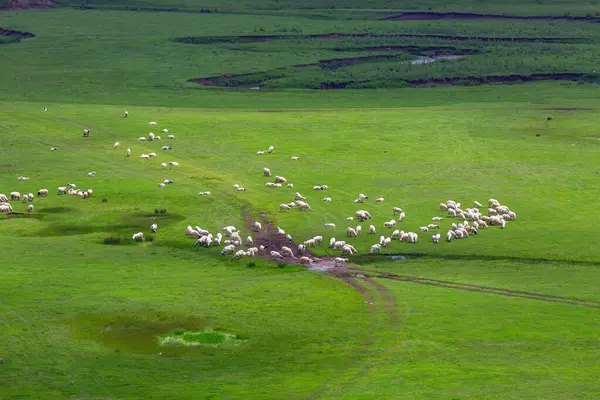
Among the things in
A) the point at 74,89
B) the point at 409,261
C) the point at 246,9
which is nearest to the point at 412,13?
the point at 246,9

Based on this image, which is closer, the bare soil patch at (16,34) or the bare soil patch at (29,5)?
the bare soil patch at (16,34)

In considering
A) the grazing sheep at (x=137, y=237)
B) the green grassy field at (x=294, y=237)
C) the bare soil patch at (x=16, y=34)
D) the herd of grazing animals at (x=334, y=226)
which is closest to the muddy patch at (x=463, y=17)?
the green grassy field at (x=294, y=237)

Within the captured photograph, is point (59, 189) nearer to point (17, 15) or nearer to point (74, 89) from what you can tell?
point (74, 89)

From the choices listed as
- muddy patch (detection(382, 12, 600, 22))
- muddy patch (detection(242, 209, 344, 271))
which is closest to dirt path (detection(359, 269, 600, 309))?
muddy patch (detection(242, 209, 344, 271))

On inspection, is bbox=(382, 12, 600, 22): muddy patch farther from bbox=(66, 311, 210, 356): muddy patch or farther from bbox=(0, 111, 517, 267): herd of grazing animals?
bbox=(66, 311, 210, 356): muddy patch

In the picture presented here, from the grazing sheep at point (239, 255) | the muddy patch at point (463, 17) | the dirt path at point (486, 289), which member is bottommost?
the grazing sheep at point (239, 255)

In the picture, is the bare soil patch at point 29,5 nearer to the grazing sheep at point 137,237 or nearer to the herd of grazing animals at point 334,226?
the herd of grazing animals at point 334,226
